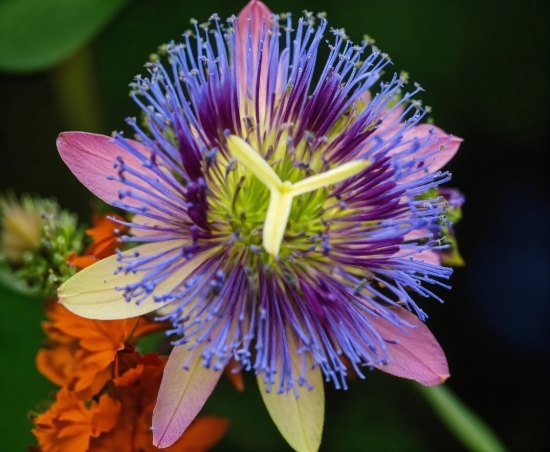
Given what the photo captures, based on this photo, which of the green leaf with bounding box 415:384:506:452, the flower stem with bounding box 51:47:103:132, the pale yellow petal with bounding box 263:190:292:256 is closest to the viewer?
the pale yellow petal with bounding box 263:190:292:256

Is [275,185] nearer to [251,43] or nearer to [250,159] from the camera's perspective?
[250,159]

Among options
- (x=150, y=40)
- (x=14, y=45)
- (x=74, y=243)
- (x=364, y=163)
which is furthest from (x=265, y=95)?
(x=150, y=40)

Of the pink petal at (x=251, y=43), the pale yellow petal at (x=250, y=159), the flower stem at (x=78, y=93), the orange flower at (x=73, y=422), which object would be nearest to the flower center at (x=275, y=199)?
the pale yellow petal at (x=250, y=159)

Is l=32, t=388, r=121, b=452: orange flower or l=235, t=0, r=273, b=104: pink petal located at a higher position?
l=235, t=0, r=273, b=104: pink petal

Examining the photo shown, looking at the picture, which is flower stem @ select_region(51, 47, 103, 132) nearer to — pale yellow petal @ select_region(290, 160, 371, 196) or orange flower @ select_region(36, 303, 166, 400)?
orange flower @ select_region(36, 303, 166, 400)

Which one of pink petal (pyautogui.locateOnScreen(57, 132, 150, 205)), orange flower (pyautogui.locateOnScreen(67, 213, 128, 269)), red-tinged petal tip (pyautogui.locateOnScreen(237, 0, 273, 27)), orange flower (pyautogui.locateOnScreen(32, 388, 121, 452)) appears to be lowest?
orange flower (pyautogui.locateOnScreen(32, 388, 121, 452))

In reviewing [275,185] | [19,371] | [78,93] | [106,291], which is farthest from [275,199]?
[78,93]

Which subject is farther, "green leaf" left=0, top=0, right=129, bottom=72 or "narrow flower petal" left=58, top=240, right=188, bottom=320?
"green leaf" left=0, top=0, right=129, bottom=72

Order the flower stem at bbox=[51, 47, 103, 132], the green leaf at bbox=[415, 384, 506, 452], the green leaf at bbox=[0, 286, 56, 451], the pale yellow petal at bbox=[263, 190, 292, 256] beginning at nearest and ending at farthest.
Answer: the pale yellow petal at bbox=[263, 190, 292, 256] < the green leaf at bbox=[0, 286, 56, 451] < the green leaf at bbox=[415, 384, 506, 452] < the flower stem at bbox=[51, 47, 103, 132]

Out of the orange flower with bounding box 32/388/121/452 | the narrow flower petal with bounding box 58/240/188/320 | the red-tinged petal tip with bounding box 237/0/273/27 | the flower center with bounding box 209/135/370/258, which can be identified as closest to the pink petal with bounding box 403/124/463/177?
the flower center with bounding box 209/135/370/258
